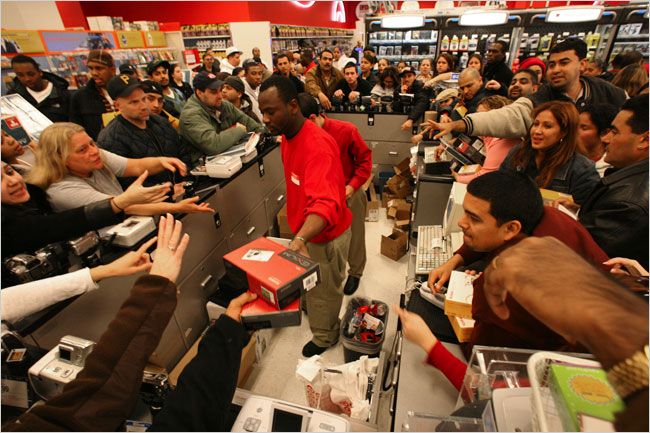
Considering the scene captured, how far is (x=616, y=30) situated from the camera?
21.5 feet

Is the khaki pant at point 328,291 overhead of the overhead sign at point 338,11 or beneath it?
beneath

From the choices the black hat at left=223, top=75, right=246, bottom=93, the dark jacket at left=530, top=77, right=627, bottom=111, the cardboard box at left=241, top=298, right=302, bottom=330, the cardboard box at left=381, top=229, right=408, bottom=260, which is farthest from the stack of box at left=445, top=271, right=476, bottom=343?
the black hat at left=223, top=75, right=246, bottom=93

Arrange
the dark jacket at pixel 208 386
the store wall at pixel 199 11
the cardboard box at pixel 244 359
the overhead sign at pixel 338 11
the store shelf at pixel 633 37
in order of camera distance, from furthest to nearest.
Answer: the overhead sign at pixel 338 11
the store wall at pixel 199 11
the store shelf at pixel 633 37
the cardboard box at pixel 244 359
the dark jacket at pixel 208 386

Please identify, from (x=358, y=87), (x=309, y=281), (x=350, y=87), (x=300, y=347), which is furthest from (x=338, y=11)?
(x=309, y=281)

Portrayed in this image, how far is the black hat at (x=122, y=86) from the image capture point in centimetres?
211

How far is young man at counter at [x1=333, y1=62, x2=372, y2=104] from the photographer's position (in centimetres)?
475

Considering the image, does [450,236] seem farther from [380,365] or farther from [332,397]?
[332,397]

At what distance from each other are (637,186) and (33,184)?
297 centimetres

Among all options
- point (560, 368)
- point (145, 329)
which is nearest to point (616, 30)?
point (560, 368)

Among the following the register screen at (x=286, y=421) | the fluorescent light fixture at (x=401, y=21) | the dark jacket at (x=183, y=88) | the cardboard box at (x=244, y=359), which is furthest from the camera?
the fluorescent light fixture at (x=401, y=21)

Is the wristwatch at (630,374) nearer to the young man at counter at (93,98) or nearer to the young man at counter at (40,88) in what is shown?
the young man at counter at (93,98)

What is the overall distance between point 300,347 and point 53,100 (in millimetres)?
4205

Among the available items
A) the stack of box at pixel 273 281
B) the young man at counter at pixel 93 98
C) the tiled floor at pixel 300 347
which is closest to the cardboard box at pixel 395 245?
the tiled floor at pixel 300 347

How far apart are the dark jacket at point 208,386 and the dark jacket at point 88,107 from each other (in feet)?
11.1
